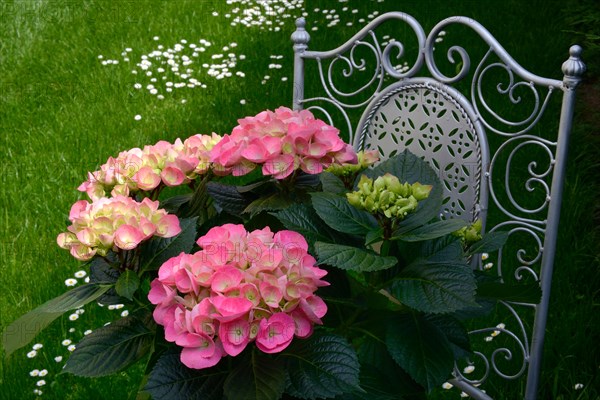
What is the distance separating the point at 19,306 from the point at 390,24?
9.61 ft

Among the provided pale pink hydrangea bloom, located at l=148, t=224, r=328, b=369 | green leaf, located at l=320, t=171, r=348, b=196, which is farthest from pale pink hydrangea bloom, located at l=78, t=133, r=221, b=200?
pale pink hydrangea bloom, located at l=148, t=224, r=328, b=369

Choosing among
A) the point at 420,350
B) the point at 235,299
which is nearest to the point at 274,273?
the point at 235,299

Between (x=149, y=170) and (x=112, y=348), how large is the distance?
1.22ft

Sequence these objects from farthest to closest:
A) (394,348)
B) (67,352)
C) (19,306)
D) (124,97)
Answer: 1. (124,97)
2. (19,306)
3. (67,352)
4. (394,348)

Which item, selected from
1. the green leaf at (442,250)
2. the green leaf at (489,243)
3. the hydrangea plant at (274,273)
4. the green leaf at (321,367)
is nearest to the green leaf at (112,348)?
the hydrangea plant at (274,273)

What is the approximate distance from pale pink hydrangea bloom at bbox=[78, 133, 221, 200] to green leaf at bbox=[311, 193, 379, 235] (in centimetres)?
32

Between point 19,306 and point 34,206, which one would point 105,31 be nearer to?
point 34,206

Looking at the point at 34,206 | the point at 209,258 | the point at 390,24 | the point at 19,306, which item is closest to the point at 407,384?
the point at 209,258

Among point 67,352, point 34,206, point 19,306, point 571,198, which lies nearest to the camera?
point 67,352

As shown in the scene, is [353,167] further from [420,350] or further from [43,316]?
[43,316]

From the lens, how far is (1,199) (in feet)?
11.5

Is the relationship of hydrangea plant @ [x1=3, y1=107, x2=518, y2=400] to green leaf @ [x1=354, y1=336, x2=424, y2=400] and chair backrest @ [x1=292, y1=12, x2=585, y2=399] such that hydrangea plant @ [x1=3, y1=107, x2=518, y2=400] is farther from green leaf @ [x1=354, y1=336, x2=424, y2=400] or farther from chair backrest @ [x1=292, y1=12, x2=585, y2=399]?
chair backrest @ [x1=292, y1=12, x2=585, y2=399]

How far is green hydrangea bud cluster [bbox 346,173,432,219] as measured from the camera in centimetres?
116

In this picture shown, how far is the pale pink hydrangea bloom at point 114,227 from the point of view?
117cm
